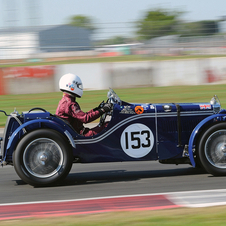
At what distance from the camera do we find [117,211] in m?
4.05

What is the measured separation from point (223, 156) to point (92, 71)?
36.9ft

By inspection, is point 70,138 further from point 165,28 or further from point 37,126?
point 165,28

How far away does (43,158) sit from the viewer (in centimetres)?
521

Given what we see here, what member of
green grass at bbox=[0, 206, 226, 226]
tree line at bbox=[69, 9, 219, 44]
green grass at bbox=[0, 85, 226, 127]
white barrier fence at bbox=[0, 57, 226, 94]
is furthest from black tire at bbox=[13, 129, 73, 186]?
tree line at bbox=[69, 9, 219, 44]

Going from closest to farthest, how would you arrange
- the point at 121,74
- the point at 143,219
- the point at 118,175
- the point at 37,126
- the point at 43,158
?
the point at 143,219 < the point at 43,158 < the point at 37,126 < the point at 118,175 < the point at 121,74

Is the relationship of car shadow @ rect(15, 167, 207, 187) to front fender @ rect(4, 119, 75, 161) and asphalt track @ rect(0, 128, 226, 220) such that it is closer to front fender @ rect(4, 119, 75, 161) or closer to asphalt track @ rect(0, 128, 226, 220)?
asphalt track @ rect(0, 128, 226, 220)

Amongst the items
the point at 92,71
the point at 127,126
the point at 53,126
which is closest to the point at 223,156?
the point at 127,126

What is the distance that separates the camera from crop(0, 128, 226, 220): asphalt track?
4309 millimetres

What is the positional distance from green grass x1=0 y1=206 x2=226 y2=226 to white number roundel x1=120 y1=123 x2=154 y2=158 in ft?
4.86

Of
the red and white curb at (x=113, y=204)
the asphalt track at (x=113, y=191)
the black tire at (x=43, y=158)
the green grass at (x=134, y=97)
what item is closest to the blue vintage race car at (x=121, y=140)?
the black tire at (x=43, y=158)

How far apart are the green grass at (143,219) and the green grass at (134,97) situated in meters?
9.21

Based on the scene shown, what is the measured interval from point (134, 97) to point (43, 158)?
9977 millimetres

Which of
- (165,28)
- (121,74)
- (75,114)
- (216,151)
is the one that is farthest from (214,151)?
(165,28)

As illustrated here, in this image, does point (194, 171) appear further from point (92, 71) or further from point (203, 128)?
point (92, 71)
